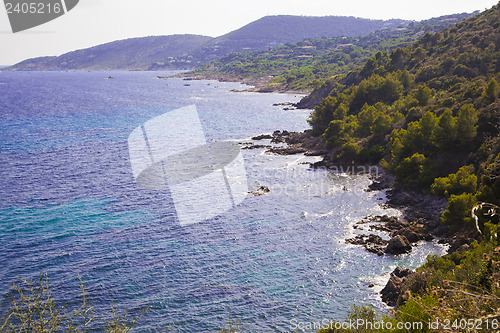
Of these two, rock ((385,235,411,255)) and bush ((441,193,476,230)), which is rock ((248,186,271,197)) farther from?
bush ((441,193,476,230))

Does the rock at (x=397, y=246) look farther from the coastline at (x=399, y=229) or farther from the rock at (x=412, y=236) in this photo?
the rock at (x=412, y=236)

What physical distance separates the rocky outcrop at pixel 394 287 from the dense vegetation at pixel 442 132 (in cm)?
127

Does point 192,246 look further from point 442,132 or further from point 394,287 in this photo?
point 442,132

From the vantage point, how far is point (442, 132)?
56000mm

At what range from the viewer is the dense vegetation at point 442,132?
97.1ft

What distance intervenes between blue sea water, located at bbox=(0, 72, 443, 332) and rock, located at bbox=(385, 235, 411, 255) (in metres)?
0.95

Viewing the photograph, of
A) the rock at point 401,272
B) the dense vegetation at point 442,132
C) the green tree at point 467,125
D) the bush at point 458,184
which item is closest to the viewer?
the dense vegetation at point 442,132

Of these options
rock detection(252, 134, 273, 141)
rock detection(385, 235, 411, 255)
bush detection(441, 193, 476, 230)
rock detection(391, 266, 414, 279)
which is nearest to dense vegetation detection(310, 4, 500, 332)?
bush detection(441, 193, 476, 230)

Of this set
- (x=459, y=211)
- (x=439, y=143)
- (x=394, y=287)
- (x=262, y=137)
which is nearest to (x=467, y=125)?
(x=439, y=143)

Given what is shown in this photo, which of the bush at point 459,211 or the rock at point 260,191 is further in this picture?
the rock at point 260,191

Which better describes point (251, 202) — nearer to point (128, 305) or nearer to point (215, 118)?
point (128, 305)

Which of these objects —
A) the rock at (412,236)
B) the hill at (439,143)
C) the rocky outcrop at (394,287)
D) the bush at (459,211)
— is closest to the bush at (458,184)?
the hill at (439,143)

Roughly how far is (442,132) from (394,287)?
31991 millimetres

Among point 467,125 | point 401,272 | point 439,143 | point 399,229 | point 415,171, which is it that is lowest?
point 399,229
